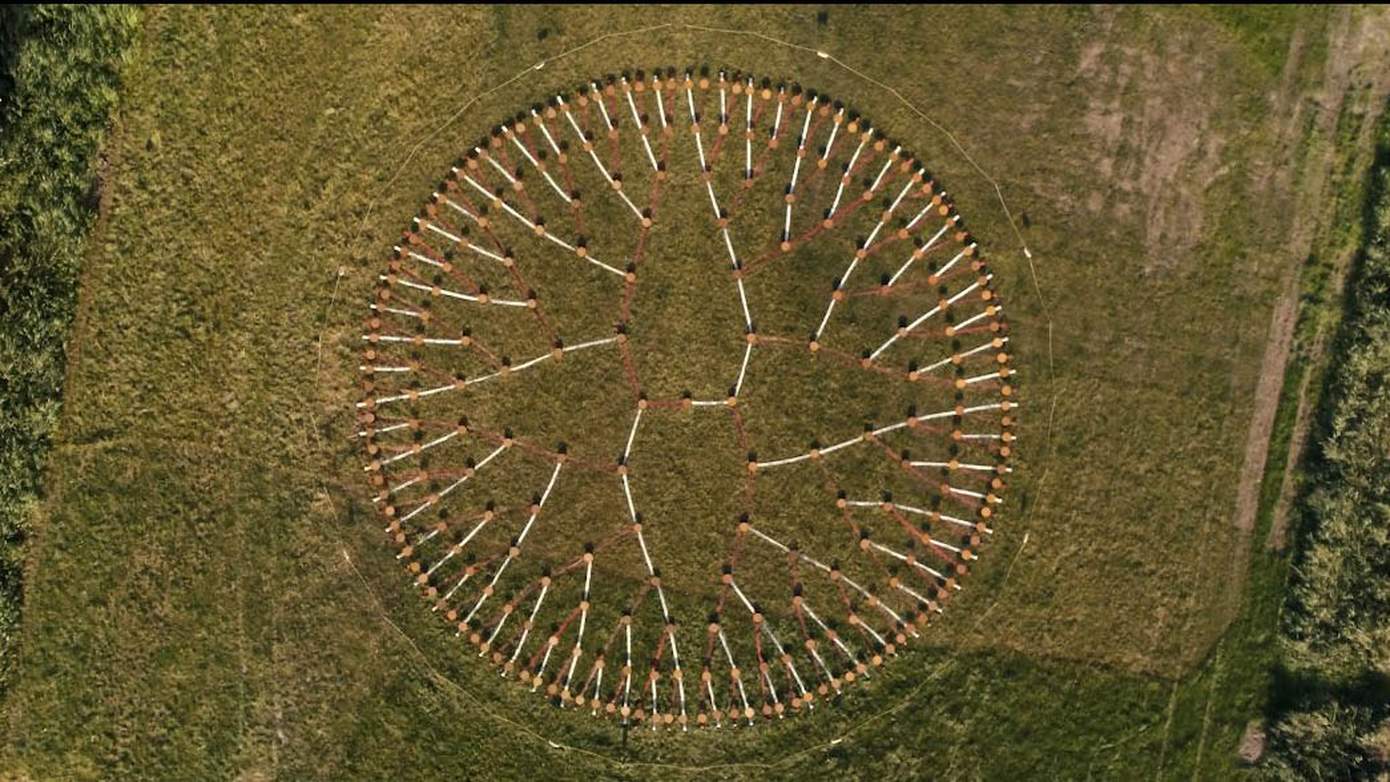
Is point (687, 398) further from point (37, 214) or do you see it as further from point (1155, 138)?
point (37, 214)

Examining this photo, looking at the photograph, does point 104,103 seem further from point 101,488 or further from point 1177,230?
point 1177,230

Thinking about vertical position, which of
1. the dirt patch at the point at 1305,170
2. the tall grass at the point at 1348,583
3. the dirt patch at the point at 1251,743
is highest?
the dirt patch at the point at 1305,170

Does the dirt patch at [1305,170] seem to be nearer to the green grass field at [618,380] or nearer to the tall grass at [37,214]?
the green grass field at [618,380]

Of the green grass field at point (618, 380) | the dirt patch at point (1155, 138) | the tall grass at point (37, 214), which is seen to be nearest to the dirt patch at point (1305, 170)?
the green grass field at point (618, 380)

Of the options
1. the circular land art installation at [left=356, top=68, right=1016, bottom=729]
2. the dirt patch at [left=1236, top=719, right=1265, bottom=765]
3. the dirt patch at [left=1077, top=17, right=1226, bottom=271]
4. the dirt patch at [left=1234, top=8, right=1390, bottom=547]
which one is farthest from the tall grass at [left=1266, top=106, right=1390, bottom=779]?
the circular land art installation at [left=356, top=68, right=1016, bottom=729]

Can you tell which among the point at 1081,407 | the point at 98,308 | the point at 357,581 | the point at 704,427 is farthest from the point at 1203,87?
the point at 98,308

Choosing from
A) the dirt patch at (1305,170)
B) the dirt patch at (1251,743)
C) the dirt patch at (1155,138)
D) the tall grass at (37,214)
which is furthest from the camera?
the dirt patch at (1155,138)

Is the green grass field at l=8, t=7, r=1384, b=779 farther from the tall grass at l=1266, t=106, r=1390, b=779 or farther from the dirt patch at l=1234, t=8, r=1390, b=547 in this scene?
the tall grass at l=1266, t=106, r=1390, b=779

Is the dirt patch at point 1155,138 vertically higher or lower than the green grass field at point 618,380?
higher
